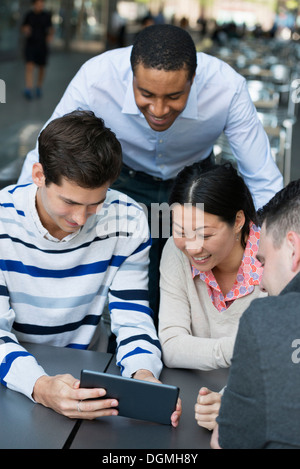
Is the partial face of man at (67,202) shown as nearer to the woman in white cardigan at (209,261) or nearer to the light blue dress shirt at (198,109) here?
the woman in white cardigan at (209,261)

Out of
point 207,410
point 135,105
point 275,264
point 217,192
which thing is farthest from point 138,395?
point 135,105

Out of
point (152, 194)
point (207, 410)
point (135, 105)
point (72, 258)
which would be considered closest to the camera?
point (207, 410)

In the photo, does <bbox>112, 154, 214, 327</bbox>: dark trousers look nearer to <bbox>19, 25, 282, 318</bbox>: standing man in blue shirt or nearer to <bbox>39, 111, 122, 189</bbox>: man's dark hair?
<bbox>19, 25, 282, 318</bbox>: standing man in blue shirt

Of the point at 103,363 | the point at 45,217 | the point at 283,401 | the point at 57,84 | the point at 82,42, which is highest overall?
the point at 283,401

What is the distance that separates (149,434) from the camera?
4.10 ft

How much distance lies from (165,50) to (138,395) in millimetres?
1068

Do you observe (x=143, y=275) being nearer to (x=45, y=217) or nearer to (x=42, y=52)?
(x=45, y=217)

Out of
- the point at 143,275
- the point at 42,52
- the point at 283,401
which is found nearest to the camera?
the point at 283,401

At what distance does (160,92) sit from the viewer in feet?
5.94

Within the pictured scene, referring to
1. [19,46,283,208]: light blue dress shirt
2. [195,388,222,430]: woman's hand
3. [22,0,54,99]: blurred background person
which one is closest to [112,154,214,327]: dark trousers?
[19,46,283,208]: light blue dress shirt

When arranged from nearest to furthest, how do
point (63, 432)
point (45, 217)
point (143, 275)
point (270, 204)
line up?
point (63, 432)
point (270, 204)
point (45, 217)
point (143, 275)

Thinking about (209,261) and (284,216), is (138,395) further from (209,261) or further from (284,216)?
(209,261)

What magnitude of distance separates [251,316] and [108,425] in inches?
18.5

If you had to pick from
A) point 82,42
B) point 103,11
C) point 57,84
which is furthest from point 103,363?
point 103,11
